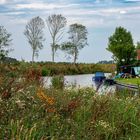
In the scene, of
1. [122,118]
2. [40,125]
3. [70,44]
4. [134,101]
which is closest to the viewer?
[40,125]

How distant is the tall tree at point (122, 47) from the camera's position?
94938mm

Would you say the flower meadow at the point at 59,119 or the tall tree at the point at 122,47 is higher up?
the tall tree at the point at 122,47

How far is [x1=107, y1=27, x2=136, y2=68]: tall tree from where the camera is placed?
9494 cm

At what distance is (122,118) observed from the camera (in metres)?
8.62

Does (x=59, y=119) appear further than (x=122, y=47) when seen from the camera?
No

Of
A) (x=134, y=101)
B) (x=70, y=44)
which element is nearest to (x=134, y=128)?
(x=134, y=101)

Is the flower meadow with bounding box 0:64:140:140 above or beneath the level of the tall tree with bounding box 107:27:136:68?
beneath

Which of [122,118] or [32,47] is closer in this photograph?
[122,118]

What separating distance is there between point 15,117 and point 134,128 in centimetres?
221

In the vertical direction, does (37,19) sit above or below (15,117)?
above

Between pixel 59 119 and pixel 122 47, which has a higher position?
pixel 122 47

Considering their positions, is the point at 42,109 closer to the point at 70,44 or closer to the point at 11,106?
the point at 11,106

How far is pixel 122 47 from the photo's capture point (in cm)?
9462

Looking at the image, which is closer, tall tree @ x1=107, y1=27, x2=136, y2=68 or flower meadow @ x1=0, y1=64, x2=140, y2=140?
flower meadow @ x1=0, y1=64, x2=140, y2=140
